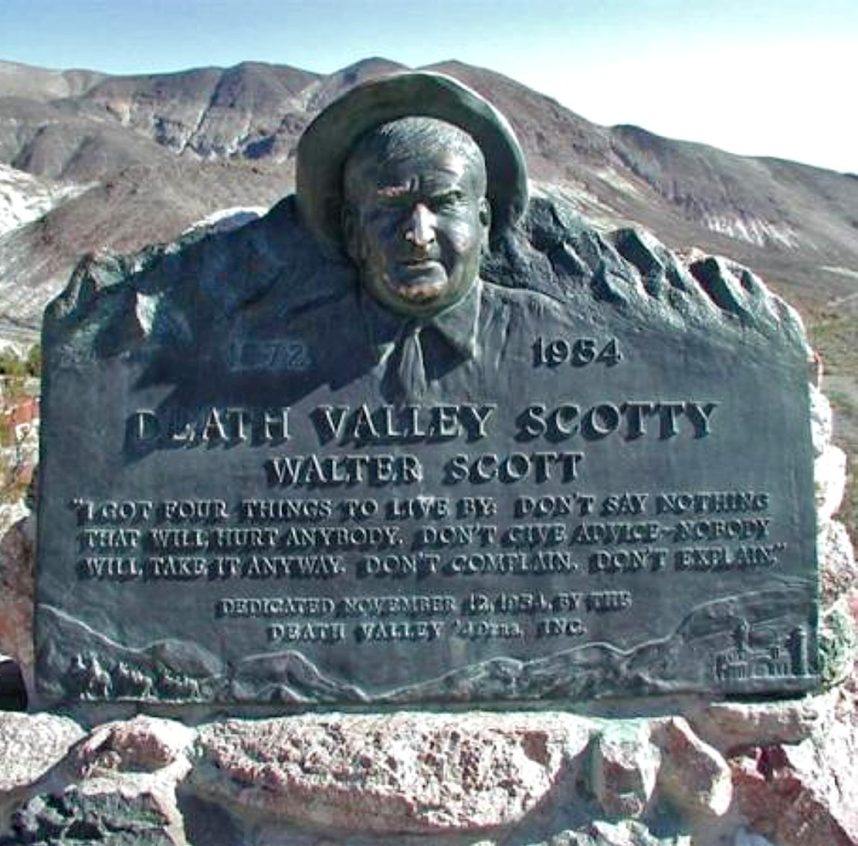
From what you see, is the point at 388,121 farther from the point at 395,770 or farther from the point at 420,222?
the point at 395,770

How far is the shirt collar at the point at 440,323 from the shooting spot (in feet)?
9.96

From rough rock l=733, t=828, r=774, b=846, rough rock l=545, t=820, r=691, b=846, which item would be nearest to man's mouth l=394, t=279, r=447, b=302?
rough rock l=545, t=820, r=691, b=846

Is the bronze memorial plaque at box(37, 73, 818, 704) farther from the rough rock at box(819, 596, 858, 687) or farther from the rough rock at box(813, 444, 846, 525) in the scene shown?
the rough rock at box(813, 444, 846, 525)

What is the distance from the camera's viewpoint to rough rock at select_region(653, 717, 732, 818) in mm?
2951

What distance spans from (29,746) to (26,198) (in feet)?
63.9

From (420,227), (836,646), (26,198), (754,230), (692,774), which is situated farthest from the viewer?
(754,230)

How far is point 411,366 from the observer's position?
3.05 meters

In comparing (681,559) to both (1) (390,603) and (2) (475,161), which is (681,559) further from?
(2) (475,161)

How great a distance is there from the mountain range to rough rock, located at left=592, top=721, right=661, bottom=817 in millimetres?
1275

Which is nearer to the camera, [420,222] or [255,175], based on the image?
[420,222]

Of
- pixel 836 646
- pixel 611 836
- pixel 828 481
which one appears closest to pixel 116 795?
pixel 611 836

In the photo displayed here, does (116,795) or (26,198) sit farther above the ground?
(26,198)

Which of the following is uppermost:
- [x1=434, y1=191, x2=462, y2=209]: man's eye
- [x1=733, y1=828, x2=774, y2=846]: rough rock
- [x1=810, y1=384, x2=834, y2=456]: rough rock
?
[x1=434, y1=191, x2=462, y2=209]: man's eye

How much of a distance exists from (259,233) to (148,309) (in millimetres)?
301
